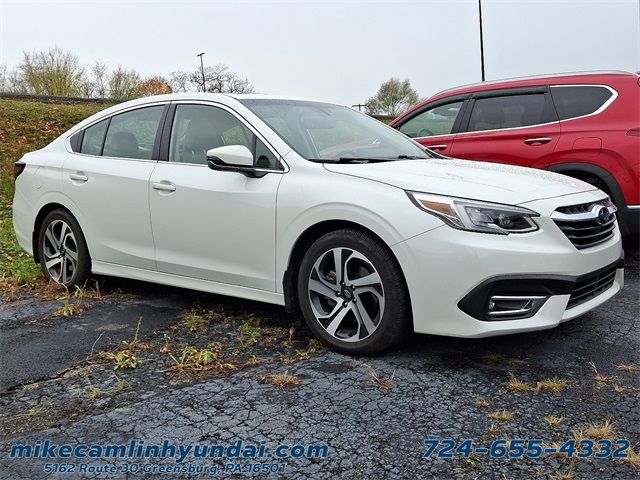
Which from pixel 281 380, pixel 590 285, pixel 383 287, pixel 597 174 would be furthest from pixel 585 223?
pixel 597 174

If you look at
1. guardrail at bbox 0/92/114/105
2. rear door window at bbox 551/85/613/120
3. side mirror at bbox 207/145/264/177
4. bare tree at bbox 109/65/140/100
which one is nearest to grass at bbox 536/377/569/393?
side mirror at bbox 207/145/264/177

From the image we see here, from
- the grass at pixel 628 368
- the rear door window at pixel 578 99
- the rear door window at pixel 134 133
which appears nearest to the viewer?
the grass at pixel 628 368

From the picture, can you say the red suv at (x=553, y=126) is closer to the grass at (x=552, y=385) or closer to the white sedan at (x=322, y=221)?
the white sedan at (x=322, y=221)

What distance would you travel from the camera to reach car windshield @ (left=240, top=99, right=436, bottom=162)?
3.92 metres

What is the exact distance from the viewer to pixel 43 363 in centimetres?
349

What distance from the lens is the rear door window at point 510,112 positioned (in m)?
5.92

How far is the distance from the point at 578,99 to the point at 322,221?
11.5 feet

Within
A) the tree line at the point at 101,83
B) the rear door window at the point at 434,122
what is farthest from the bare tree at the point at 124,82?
the rear door window at the point at 434,122

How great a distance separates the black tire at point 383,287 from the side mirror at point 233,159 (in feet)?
2.22

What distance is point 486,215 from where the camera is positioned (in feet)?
10.3

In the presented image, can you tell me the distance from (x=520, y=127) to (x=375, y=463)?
14.9 ft

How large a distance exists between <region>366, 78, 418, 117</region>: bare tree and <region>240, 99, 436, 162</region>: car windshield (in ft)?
112

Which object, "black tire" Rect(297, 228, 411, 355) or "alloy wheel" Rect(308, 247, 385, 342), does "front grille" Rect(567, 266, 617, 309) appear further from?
"alloy wheel" Rect(308, 247, 385, 342)

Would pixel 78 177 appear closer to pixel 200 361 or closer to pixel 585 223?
pixel 200 361
